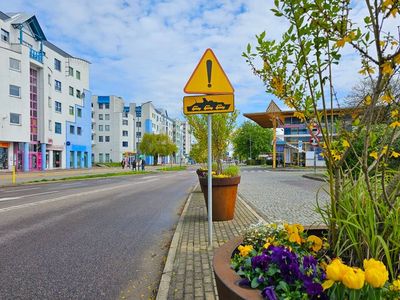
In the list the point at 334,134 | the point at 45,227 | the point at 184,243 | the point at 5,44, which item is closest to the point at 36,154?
the point at 5,44

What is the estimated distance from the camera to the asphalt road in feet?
13.0

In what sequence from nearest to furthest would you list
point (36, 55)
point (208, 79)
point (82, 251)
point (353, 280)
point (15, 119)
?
1. point (353, 280)
2. point (208, 79)
3. point (82, 251)
4. point (15, 119)
5. point (36, 55)

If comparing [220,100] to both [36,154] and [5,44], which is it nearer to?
[5,44]

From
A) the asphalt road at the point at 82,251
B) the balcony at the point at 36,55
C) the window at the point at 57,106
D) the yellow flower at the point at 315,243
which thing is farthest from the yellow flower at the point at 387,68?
the window at the point at 57,106

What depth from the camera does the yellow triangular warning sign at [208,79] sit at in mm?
5250

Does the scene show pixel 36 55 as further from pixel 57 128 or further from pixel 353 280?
pixel 353 280

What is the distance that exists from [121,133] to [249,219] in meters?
82.9

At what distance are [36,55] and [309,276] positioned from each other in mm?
44951

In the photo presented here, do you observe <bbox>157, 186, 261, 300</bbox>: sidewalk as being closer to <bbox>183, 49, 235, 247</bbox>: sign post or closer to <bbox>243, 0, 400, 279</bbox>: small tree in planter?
<bbox>183, 49, 235, 247</bbox>: sign post

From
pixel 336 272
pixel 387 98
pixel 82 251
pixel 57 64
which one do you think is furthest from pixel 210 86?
pixel 57 64

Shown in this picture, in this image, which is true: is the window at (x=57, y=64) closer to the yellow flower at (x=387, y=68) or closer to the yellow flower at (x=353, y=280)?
the yellow flower at (x=387, y=68)

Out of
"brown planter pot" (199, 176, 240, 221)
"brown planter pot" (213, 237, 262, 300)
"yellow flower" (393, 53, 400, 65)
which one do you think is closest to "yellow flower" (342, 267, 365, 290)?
"brown planter pot" (213, 237, 262, 300)

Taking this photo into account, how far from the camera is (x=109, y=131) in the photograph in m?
87.4

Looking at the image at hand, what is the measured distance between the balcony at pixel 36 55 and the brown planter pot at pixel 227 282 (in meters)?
42.9
